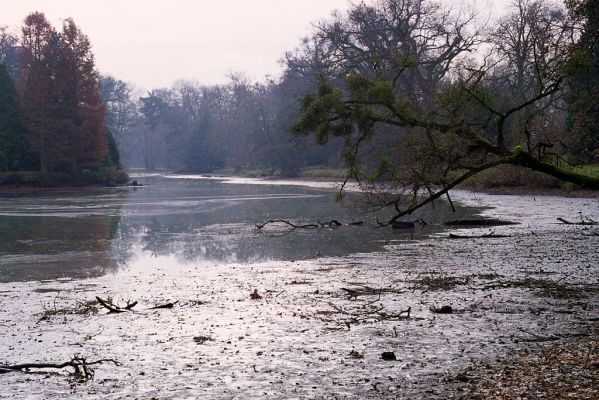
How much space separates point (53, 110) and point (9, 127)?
3.79 metres

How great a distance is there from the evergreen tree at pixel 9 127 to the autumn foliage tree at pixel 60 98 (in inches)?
30.3

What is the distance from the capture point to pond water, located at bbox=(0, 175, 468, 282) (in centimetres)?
1608

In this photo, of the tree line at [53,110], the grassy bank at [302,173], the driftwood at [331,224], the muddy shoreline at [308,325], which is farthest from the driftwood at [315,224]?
the tree line at [53,110]

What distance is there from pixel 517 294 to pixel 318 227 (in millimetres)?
12860

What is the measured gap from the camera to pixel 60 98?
56000mm

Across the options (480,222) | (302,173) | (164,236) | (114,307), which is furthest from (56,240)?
(302,173)

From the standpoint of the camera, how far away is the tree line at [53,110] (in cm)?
5388

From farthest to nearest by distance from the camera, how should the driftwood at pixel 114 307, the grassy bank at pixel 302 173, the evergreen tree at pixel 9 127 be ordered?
the grassy bank at pixel 302 173, the evergreen tree at pixel 9 127, the driftwood at pixel 114 307

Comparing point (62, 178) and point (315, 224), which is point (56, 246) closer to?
point (315, 224)

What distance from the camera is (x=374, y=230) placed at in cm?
2208

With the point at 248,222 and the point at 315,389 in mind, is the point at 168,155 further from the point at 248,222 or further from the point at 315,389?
the point at 315,389

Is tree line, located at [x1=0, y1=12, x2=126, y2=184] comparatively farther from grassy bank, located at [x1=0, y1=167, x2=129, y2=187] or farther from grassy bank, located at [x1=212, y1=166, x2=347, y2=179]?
grassy bank, located at [x1=212, y1=166, x2=347, y2=179]

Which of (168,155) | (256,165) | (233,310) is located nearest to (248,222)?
(233,310)

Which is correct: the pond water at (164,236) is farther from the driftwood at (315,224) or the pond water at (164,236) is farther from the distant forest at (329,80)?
the distant forest at (329,80)
